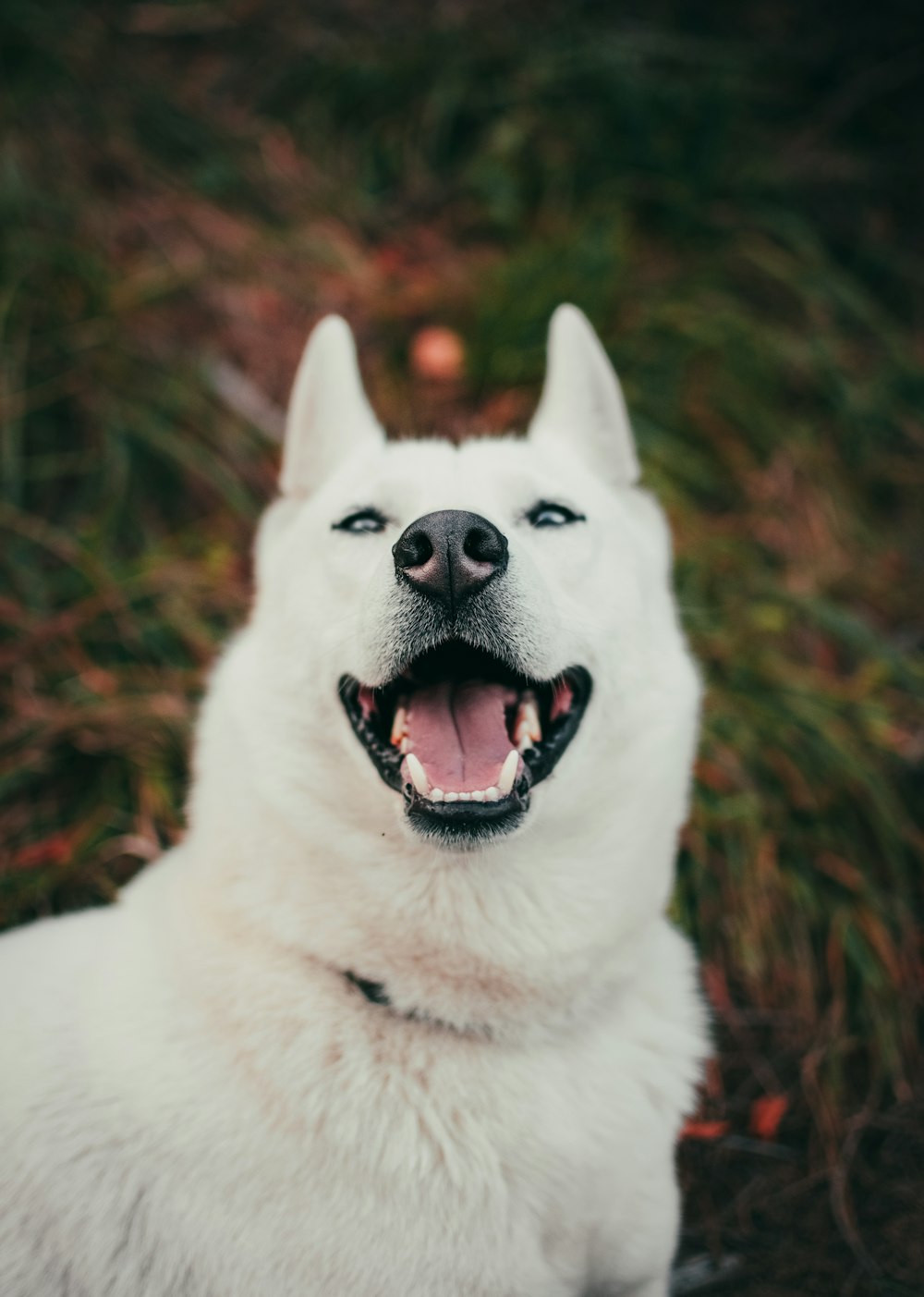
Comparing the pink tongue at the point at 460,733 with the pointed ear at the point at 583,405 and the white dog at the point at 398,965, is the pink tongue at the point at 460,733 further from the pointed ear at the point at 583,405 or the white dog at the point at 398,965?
the pointed ear at the point at 583,405

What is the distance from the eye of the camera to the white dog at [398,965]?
4.96ft

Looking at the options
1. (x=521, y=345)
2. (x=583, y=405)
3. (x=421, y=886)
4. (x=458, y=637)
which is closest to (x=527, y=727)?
(x=458, y=637)

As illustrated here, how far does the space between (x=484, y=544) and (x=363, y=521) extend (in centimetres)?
45

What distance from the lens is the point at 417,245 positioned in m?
4.59

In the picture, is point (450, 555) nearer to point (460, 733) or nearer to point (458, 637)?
point (458, 637)

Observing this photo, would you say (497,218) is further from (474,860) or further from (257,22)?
(474,860)

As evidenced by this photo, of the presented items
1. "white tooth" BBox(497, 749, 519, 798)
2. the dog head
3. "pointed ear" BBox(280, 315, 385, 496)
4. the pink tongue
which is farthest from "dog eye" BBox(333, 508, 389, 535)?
"white tooth" BBox(497, 749, 519, 798)

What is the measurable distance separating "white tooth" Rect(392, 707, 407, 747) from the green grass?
54.1 inches

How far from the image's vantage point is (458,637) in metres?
1.66

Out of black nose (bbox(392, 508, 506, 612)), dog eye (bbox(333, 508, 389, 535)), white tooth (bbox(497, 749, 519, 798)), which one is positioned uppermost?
dog eye (bbox(333, 508, 389, 535))

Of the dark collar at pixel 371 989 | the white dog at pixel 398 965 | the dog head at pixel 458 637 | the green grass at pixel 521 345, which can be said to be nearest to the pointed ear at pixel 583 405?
the dog head at pixel 458 637

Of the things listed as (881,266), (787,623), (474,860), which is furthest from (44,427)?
(881,266)

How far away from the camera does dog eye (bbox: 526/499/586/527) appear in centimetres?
196

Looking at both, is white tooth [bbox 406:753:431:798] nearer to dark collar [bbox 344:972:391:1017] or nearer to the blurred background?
dark collar [bbox 344:972:391:1017]
